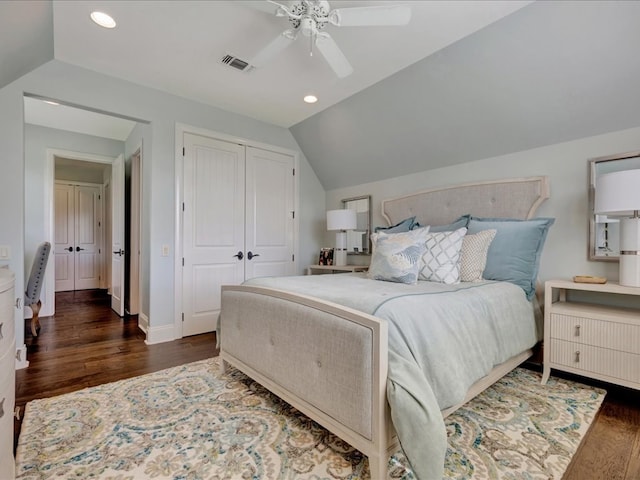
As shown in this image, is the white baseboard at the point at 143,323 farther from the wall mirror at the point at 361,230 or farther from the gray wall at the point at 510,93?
the gray wall at the point at 510,93

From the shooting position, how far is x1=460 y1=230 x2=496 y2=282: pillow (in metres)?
2.40

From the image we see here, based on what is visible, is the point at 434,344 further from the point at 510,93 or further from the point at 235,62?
the point at 235,62

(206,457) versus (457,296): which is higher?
(457,296)

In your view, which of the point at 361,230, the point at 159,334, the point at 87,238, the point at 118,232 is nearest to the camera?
the point at 159,334

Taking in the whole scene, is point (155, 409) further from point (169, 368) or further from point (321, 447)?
point (321, 447)

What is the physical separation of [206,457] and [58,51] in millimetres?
3176

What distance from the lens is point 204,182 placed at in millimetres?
3527

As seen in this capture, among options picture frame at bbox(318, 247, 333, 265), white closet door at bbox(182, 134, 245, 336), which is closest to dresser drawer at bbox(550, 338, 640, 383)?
picture frame at bbox(318, 247, 333, 265)

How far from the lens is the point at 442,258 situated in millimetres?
2375

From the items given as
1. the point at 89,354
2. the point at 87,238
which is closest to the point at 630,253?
the point at 89,354

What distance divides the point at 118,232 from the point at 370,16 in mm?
4372

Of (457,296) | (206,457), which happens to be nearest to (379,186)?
(457,296)

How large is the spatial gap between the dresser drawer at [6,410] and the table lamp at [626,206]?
3067 mm

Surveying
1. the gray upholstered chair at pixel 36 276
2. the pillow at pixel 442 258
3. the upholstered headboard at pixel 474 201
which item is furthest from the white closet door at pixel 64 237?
the pillow at pixel 442 258
